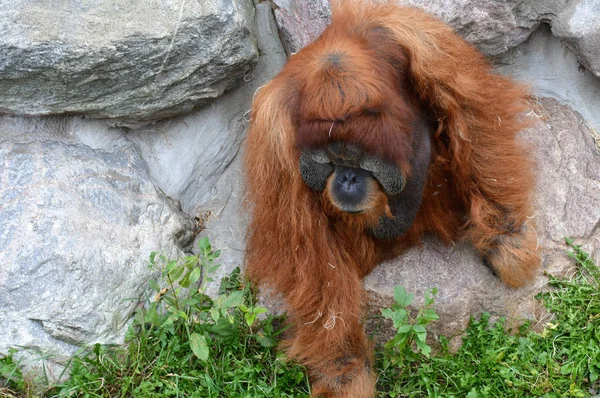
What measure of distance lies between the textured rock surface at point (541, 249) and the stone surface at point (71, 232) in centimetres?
102

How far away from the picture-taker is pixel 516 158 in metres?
3.03

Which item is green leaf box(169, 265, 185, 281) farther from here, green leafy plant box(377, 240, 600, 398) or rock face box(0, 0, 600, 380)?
green leafy plant box(377, 240, 600, 398)

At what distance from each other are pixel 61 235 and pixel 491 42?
2032 millimetres

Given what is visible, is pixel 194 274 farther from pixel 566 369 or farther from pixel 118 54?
pixel 566 369

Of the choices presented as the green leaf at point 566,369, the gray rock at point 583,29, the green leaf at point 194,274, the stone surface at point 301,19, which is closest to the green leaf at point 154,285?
the green leaf at point 194,274

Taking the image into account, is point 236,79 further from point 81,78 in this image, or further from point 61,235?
point 61,235

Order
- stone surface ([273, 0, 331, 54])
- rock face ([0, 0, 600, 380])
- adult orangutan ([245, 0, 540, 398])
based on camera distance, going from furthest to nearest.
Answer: stone surface ([273, 0, 331, 54]) < rock face ([0, 0, 600, 380]) < adult orangutan ([245, 0, 540, 398])

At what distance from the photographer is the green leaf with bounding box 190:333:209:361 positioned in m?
2.86

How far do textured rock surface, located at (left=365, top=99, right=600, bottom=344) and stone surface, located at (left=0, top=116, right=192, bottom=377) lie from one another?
1.02m

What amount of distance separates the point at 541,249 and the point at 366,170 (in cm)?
99

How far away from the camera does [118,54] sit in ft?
9.74

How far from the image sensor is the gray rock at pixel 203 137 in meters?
3.45

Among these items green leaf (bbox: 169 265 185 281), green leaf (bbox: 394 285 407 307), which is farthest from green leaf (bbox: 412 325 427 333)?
green leaf (bbox: 169 265 185 281)

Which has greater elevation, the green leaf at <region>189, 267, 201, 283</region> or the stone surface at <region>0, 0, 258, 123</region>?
the stone surface at <region>0, 0, 258, 123</region>
